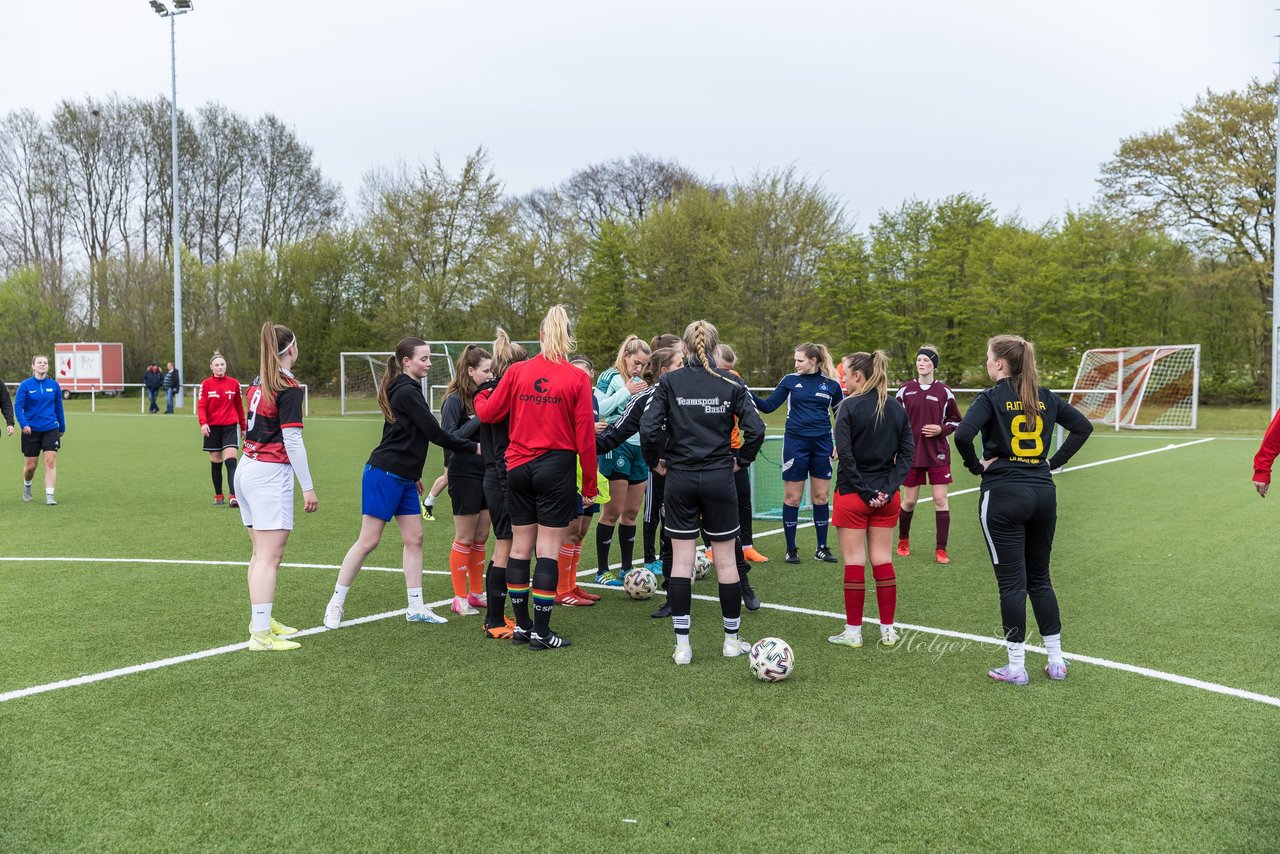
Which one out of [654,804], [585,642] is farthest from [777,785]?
[585,642]

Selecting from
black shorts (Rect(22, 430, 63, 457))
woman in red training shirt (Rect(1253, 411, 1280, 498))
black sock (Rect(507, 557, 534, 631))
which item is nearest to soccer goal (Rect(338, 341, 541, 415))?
black shorts (Rect(22, 430, 63, 457))

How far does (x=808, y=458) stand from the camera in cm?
855

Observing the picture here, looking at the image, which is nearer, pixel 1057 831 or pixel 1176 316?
pixel 1057 831

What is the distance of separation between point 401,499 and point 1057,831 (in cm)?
435

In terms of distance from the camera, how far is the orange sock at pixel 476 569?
692 cm

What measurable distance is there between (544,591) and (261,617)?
174cm

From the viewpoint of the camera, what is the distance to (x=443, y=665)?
18.0 ft

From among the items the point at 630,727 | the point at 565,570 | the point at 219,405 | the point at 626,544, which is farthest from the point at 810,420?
the point at 219,405

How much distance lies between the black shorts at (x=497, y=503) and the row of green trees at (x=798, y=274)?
31.0 m

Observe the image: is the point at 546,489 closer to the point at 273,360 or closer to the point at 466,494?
the point at 466,494

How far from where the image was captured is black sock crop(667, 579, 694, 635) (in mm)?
5570

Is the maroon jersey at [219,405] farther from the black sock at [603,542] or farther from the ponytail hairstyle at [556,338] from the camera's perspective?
the ponytail hairstyle at [556,338]

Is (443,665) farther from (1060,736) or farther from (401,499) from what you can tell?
(1060,736)

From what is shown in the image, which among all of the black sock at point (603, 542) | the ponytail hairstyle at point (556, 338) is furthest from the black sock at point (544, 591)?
the black sock at point (603, 542)
